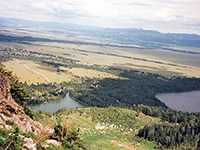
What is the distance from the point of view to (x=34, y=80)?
142500 millimetres

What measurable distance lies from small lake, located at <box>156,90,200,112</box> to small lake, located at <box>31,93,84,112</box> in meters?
50.5

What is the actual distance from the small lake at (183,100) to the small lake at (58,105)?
166 feet

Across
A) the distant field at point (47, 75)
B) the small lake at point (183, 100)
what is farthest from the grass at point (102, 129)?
the distant field at point (47, 75)

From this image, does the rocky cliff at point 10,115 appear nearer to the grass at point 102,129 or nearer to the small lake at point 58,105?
the grass at point 102,129

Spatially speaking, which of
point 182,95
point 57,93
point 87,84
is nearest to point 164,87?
point 182,95

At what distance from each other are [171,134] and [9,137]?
48069 millimetres

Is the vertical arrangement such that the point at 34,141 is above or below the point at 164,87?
above

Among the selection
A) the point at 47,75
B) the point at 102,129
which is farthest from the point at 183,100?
the point at 47,75

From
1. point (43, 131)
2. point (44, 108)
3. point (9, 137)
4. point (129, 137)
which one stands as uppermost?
point (9, 137)

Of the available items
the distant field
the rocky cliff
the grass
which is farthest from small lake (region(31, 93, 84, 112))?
the rocky cliff

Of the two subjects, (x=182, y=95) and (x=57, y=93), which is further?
(x=182, y=95)

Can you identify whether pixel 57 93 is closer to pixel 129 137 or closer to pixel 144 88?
pixel 144 88

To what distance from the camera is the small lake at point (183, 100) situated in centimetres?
11912

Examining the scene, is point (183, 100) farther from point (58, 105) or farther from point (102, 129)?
point (102, 129)
